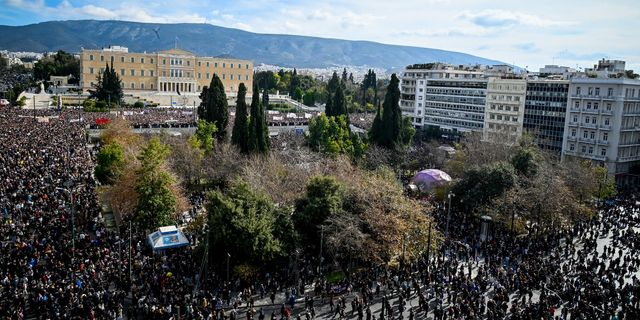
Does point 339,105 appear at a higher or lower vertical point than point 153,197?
higher

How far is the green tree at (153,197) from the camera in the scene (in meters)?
28.4

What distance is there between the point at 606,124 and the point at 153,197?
44.1 meters

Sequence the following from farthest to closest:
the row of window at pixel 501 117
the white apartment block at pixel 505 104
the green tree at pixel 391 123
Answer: the row of window at pixel 501 117
the white apartment block at pixel 505 104
the green tree at pixel 391 123

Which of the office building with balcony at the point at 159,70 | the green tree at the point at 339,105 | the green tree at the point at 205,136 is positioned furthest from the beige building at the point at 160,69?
the green tree at the point at 205,136

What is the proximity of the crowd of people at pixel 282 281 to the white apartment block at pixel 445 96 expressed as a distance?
1602 inches

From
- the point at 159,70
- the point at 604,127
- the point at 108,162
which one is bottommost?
the point at 108,162

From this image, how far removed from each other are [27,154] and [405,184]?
30505 millimetres

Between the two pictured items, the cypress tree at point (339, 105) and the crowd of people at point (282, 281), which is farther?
the cypress tree at point (339, 105)

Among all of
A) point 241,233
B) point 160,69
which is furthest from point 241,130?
point 160,69

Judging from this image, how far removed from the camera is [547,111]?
194 feet

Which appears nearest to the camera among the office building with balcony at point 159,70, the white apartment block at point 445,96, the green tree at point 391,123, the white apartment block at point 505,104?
the green tree at point 391,123

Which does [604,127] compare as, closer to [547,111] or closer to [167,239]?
[547,111]

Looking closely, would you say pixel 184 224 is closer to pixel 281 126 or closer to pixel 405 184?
pixel 405 184

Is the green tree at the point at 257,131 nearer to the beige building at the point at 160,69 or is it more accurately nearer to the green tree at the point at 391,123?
the green tree at the point at 391,123
